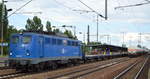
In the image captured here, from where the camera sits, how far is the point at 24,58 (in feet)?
Answer: 87.0

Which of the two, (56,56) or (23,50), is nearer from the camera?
(23,50)

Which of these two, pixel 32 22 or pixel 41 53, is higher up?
pixel 32 22

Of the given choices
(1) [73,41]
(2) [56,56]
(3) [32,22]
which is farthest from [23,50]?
(3) [32,22]

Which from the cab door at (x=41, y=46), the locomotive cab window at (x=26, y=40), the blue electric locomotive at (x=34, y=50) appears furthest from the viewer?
the cab door at (x=41, y=46)

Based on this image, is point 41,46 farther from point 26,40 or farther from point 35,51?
point 26,40

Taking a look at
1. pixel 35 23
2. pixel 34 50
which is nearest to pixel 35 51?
pixel 34 50

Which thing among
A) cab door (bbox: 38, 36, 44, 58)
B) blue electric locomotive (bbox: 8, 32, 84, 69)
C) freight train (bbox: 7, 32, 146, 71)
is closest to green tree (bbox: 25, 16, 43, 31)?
freight train (bbox: 7, 32, 146, 71)

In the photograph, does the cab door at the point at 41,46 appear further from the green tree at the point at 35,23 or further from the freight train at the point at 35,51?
the green tree at the point at 35,23

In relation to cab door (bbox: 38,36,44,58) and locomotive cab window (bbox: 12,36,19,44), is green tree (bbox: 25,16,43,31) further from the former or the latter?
locomotive cab window (bbox: 12,36,19,44)

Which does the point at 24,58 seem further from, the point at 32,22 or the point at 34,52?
the point at 32,22

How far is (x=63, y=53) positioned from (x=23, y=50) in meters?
7.35

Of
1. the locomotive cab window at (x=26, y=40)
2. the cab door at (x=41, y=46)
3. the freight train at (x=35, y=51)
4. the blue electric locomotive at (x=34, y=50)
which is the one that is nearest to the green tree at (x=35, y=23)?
the freight train at (x=35, y=51)

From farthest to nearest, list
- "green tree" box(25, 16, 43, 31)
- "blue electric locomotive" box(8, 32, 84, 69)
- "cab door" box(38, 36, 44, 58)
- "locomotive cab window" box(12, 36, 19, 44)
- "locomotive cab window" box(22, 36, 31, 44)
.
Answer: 1. "green tree" box(25, 16, 43, 31)
2. "cab door" box(38, 36, 44, 58)
3. "locomotive cab window" box(12, 36, 19, 44)
4. "locomotive cab window" box(22, 36, 31, 44)
5. "blue electric locomotive" box(8, 32, 84, 69)

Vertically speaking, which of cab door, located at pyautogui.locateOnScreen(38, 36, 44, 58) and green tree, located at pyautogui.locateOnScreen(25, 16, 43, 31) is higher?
green tree, located at pyautogui.locateOnScreen(25, 16, 43, 31)
